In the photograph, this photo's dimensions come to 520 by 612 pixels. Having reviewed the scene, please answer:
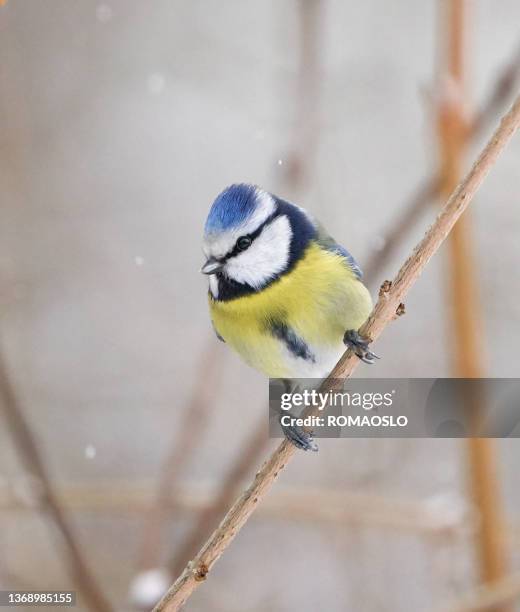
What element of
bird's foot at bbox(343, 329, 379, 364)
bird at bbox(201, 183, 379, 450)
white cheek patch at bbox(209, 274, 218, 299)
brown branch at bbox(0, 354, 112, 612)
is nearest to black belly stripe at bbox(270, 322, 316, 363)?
bird at bbox(201, 183, 379, 450)

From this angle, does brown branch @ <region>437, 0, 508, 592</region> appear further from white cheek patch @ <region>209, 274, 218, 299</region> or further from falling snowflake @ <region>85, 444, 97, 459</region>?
falling snowflake @ <region>85, 444, 97, 459</region>

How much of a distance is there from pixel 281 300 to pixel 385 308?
0.35 m

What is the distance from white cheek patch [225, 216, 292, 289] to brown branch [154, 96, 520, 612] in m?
0.33

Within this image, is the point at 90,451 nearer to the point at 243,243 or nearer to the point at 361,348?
the point at 243,243

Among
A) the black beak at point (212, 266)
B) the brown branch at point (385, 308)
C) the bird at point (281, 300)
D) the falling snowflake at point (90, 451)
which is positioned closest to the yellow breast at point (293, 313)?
the bird at point (281, 300)

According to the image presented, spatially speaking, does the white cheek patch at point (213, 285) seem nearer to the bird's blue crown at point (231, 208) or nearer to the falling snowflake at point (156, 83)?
the bird's blue crown at point (231, 208)

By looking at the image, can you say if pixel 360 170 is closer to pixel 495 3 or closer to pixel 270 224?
pixel 495 3

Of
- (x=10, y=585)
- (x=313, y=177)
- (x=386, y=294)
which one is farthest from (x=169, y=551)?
(x=386, y=294)

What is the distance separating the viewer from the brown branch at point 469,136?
104cm

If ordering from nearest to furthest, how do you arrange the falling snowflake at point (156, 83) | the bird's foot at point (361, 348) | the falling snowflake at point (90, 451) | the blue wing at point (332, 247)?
1. the bird's foot at point (361, 348)
2. the blue wing at point (332, 247)
3. the falling snowflake at point (90, 451)
4. the falling snowflake at point (156, 83)

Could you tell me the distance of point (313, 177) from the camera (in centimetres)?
165

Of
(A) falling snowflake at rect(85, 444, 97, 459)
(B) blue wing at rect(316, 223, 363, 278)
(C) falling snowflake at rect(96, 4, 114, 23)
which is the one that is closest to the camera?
(B) blue wing at rect(316, 223, 363, 278)

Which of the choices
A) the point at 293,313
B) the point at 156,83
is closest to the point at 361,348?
the point at 293,313

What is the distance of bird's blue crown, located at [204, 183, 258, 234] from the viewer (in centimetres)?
116
